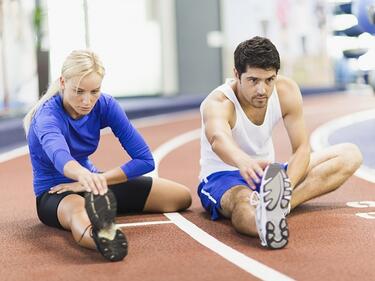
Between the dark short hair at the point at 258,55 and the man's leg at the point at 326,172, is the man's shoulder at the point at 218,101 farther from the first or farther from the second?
the man's leg at the point at 326,172

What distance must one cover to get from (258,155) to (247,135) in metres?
0.17

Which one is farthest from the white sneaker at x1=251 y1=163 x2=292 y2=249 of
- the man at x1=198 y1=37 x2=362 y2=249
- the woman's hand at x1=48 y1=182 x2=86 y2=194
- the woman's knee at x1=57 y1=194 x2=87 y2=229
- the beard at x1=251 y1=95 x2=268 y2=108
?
the woman's hand at x1=48 y1=182 x2=86 y2=194

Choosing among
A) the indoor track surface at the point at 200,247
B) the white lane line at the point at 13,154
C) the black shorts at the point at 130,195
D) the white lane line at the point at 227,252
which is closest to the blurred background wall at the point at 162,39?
the white lane line at the point at 13,154

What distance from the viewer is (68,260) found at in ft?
13.4

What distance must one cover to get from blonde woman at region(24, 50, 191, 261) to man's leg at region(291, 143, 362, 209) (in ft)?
2.55

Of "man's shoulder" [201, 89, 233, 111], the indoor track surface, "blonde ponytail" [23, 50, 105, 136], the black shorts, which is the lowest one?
the indoor track surface

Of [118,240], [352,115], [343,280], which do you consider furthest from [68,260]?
[352,115]

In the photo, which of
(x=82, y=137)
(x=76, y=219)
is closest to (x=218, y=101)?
(x=82, y=137)

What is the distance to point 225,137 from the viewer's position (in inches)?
181

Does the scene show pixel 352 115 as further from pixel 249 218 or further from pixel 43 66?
pixel 249 218

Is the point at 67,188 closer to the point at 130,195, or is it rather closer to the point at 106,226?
the point at 130,195

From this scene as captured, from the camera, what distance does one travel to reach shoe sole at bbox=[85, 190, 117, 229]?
382cm

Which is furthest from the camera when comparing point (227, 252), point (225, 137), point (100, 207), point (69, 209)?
point (225, 137)

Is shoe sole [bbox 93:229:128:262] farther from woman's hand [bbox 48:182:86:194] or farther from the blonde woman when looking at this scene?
woman's hand [bbox 48:182:86:194]
